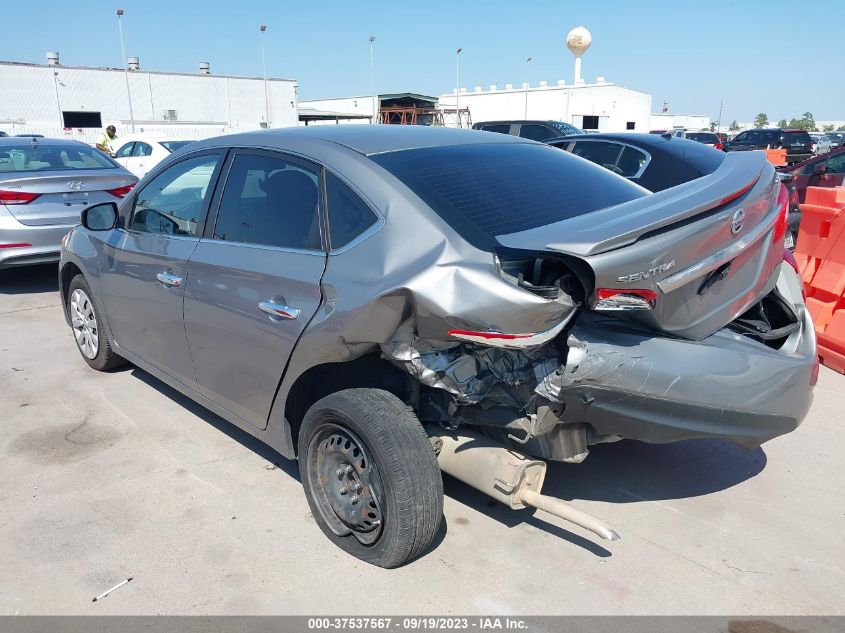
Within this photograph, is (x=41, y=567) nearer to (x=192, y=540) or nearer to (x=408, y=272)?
(x=192, y=540)

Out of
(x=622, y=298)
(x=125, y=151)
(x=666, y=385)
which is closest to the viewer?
(x=622, y=298)

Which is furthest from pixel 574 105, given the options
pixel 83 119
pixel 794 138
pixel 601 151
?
pixel 601 151

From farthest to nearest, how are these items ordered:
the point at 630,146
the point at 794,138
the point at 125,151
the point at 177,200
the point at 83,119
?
the point at 83,119, the point at 794,138, the point at 125,151, the point at 630,146, the point at 177,200

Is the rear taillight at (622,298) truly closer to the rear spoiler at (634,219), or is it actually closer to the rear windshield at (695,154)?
the rear spoiler at (634,219)

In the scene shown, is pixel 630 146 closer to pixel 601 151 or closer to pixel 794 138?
pixel 601 151

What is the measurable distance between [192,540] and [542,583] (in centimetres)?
157

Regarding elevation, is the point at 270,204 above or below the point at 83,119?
below

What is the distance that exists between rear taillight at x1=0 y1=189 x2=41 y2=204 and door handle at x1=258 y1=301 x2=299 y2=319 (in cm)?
547

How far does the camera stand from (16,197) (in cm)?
708

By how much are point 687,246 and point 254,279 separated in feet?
6.13

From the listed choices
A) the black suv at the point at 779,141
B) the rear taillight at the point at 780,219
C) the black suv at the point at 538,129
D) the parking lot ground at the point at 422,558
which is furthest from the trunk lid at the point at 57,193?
the black suv at the point at 779,141

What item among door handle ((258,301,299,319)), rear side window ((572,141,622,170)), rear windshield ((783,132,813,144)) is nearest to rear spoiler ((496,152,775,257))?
door handle ((258,301,299,319))

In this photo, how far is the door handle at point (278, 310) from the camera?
9.49 ft

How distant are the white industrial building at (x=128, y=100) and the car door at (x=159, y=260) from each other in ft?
105
